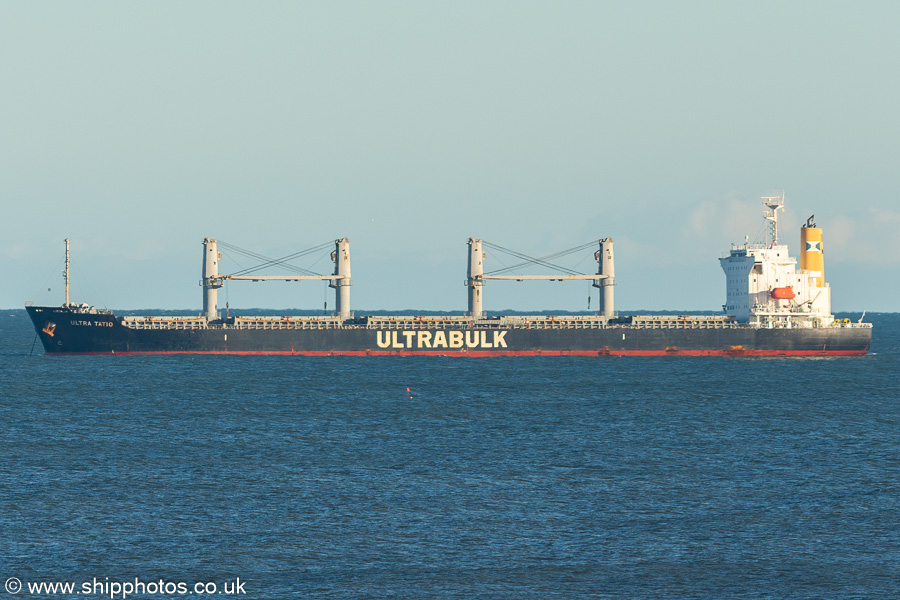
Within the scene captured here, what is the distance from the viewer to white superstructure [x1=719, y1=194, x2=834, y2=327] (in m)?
97.2

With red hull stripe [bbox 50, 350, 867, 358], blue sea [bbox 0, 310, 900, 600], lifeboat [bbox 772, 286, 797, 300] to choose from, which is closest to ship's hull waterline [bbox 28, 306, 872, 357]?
red hull stripe [bbox 50, 350, 867, 358]

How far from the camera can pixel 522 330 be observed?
98188 mm

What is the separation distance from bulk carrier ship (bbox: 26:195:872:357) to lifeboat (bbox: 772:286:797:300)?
9 cm

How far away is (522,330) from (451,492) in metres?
61.2

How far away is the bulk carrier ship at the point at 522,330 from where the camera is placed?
94.8 meters

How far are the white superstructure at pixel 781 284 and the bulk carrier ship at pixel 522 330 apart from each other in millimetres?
91

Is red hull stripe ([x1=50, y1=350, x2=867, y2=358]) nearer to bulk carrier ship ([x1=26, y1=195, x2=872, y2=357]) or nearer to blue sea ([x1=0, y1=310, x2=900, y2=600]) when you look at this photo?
bulk carrier ship ([x1=26, y1=195, x2=872, y2=357])

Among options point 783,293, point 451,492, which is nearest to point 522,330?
point 783,293

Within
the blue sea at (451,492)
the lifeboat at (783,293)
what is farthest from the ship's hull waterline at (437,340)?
the blue sea at (451,492)

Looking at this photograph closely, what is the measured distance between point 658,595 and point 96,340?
7686cm

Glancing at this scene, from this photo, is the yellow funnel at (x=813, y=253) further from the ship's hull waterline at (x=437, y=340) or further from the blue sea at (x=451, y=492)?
the blue sea at (x=451, y=492)

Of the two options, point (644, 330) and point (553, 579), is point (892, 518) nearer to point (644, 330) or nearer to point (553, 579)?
point (553, 579)

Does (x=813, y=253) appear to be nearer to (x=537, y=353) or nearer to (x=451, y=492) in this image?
(x=537, y=353)

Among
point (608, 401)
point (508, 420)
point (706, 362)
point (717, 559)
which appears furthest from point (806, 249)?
point (717, 559)
